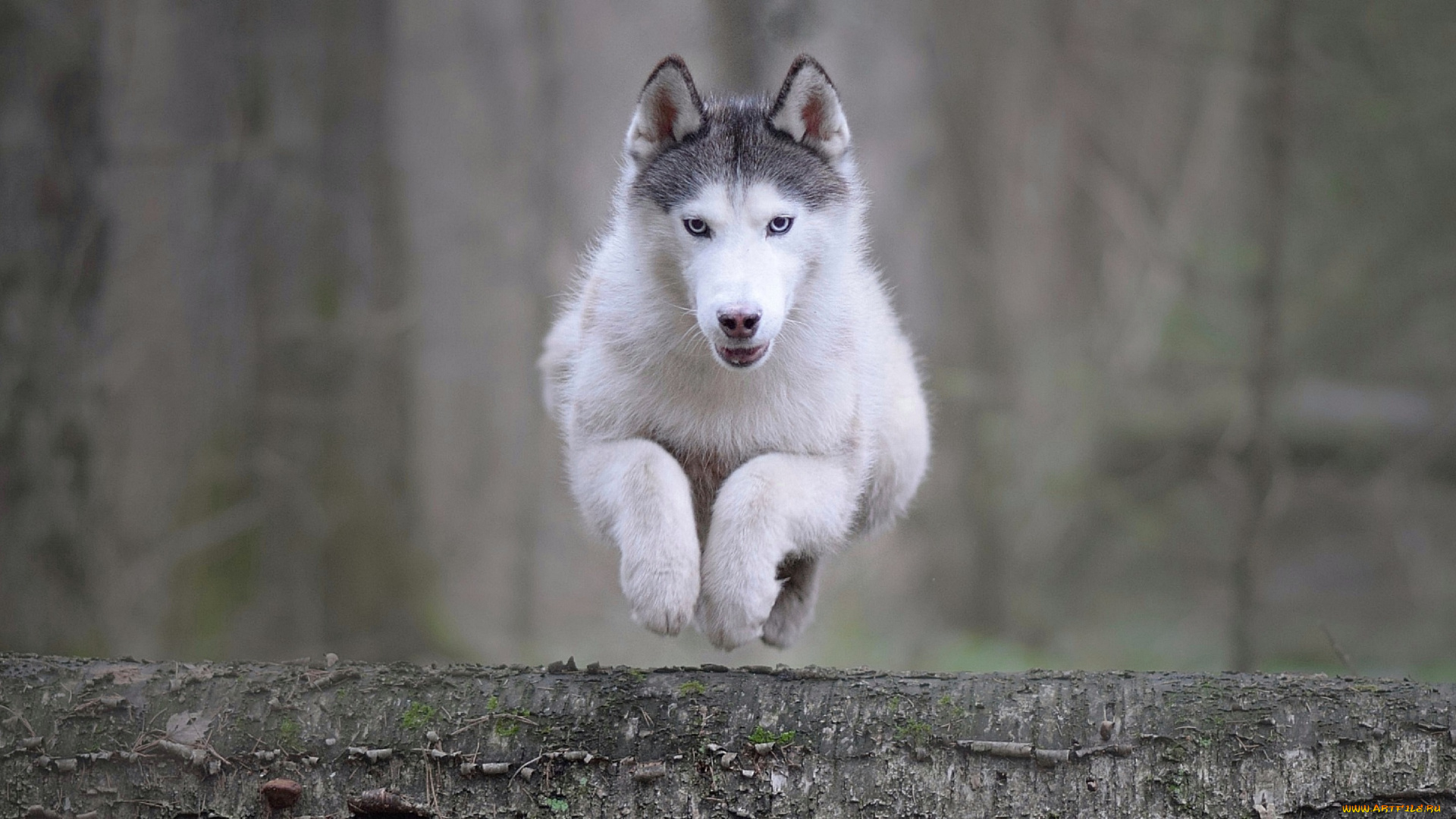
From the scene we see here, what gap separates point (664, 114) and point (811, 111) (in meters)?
0.42

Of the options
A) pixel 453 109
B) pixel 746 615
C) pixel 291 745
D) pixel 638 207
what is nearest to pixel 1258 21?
pixel 453 109

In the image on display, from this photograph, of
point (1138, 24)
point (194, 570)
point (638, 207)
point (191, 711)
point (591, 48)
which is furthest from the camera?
point (1138, 24)

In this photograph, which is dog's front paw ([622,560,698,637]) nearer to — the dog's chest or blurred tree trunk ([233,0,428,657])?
the dog's chest

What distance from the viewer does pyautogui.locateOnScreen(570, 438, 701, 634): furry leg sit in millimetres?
2656

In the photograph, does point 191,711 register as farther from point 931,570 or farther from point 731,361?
point 931,570

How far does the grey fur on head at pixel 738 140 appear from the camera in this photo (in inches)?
116

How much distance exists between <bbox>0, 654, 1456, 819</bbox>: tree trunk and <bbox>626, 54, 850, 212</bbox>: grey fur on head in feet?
4.19

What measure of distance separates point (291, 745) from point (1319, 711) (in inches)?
87.7

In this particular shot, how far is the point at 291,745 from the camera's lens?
2486 mm

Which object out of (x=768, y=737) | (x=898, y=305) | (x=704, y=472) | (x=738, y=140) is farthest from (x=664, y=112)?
(x=898, y=305)

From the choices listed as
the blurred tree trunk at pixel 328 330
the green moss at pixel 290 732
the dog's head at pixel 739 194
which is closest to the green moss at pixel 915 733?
the dog's head at pixel 739 194

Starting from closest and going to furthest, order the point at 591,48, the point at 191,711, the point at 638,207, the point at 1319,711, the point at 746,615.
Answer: the point at 1319,711
the point at 191,711
the point at 746,615
the point at 638,207
the point at 591,48

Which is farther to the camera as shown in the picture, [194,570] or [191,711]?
[194,570]

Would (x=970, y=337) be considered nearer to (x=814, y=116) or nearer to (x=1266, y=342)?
(x=1266, y=342)
